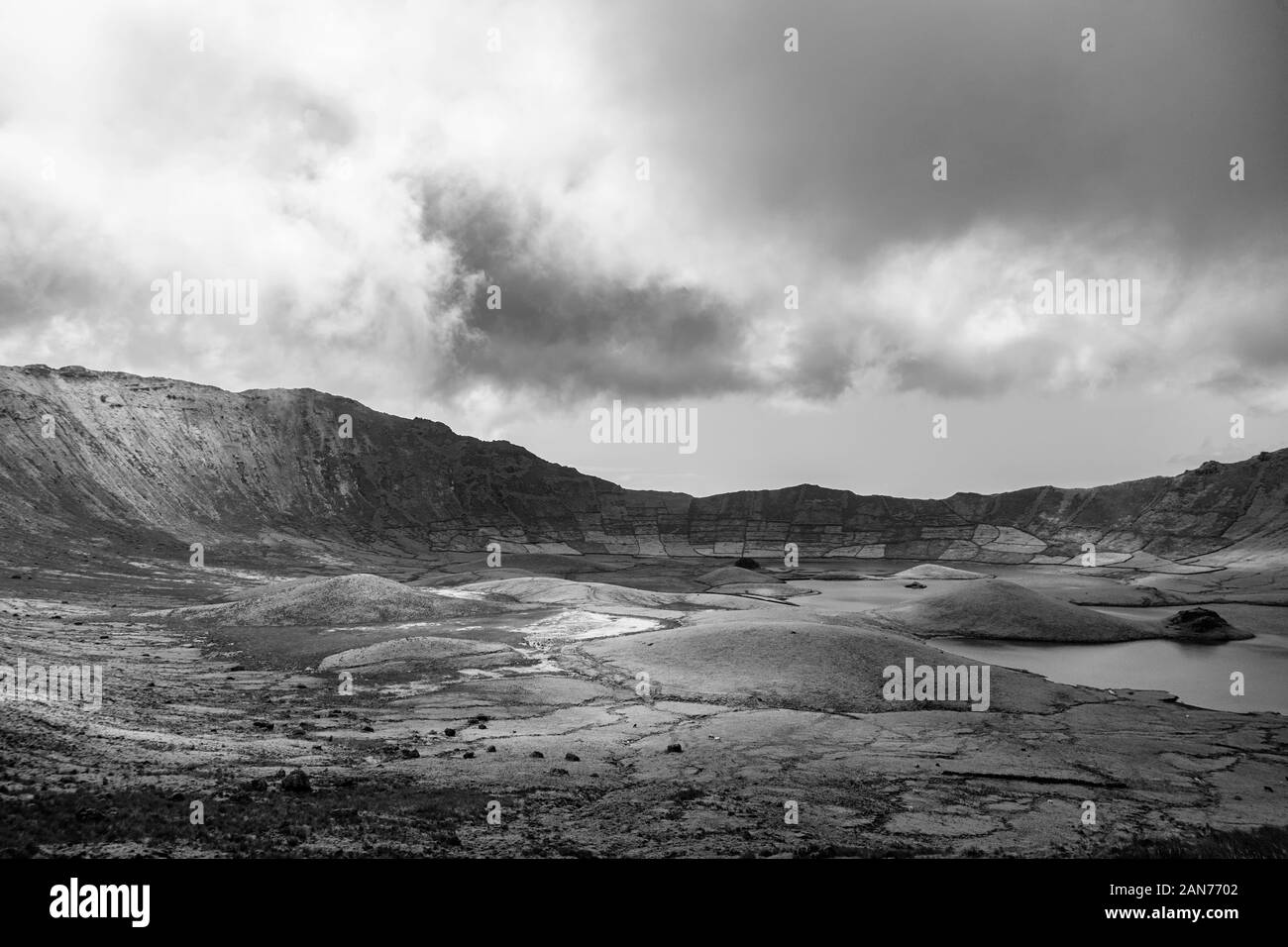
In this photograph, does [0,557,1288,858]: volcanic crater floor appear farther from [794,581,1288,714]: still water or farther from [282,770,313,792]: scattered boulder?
[794,581,1288,714]: still water

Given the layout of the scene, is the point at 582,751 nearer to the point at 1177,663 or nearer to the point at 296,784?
the point at 296,784

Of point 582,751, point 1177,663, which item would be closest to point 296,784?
point 582,751

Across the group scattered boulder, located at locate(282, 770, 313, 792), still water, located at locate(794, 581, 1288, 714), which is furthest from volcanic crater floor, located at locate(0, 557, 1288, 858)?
still water, located at locate(794, 581, 1288, 714)

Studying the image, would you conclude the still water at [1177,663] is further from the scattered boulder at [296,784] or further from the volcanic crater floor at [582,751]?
the scattered boulder at [296,784]

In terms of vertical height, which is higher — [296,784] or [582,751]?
[296,784]

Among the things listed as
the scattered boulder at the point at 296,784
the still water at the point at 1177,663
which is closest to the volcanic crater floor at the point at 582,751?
the scattered boulder at the point at 296,784

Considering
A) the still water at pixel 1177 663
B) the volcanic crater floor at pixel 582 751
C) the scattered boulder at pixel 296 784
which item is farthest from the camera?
the still water at pixel 1177 663

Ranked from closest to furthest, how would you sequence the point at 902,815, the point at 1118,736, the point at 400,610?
the point at 902,815 → the point at 1118,736 → the point at 400,610

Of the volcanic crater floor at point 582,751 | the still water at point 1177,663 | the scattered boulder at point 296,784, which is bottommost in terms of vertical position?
the still water at point 1177,663

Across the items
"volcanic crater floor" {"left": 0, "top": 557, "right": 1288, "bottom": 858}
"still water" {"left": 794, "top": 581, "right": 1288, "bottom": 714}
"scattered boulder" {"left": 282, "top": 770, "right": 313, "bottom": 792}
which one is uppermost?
"scattered boulder" {"left": 282, "top": 770, "right": 313, "bottom": 792}
